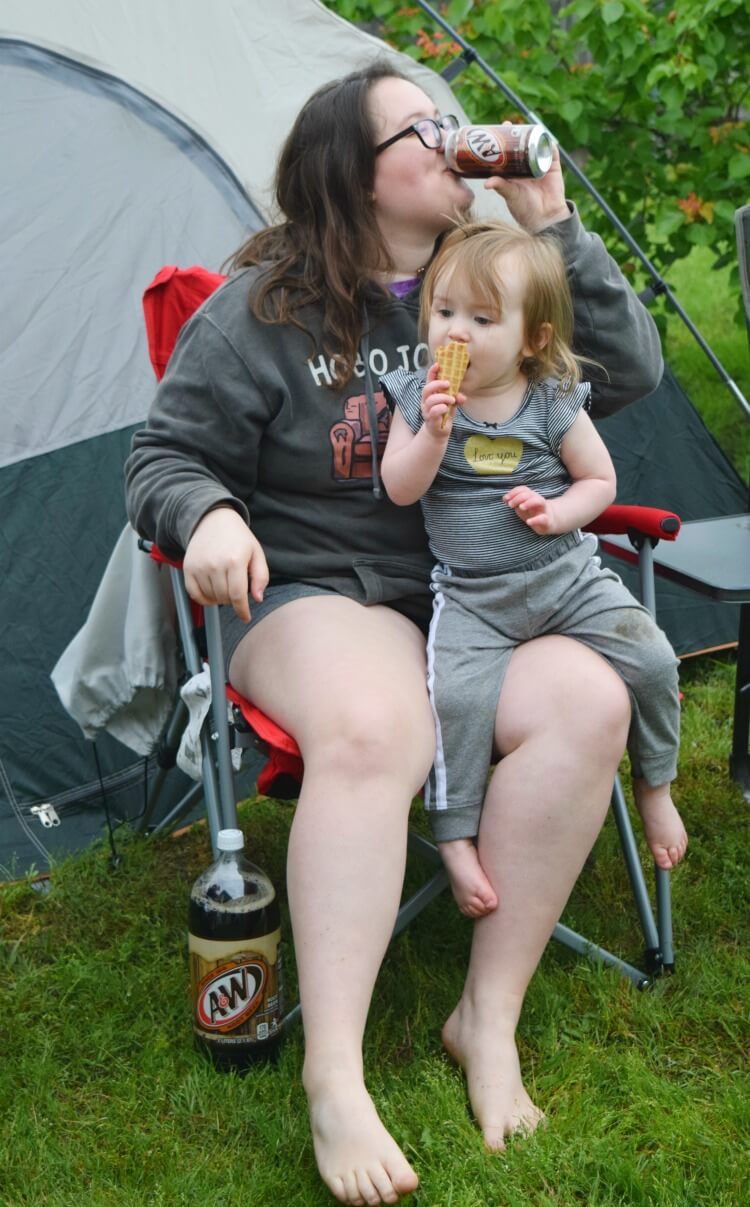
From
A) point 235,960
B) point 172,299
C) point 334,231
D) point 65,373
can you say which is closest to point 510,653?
point 235,960

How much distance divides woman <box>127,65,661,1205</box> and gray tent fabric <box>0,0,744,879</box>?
0.69 metres

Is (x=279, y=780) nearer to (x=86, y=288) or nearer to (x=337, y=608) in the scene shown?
(x=337, y=608)

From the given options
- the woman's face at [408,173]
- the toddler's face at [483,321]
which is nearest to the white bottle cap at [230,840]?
the toddler's face at [483,321]

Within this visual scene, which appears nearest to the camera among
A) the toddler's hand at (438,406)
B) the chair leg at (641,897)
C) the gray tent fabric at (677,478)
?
the toddler's hand at (438,406)

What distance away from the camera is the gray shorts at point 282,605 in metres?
2.03

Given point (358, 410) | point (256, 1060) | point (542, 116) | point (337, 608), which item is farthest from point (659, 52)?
point (256, 1060)

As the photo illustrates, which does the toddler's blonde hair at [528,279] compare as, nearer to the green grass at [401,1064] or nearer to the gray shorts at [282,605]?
the gray shorts at [282,605]

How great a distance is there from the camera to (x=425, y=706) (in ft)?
6.15

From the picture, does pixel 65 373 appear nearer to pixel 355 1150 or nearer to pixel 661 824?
pixel 661 824

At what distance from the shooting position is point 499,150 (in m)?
2.03

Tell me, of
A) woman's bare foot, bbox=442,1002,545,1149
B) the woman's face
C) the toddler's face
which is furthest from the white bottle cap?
the woman's face

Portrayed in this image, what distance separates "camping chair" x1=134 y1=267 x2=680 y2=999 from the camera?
192 cm

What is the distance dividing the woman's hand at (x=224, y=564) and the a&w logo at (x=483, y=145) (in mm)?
672

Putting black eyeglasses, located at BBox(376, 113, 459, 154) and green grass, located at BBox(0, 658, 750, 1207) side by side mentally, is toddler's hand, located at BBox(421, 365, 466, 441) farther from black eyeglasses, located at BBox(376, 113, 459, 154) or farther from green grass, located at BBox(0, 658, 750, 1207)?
green grass, located at BBox(0, 658, 750, 1207)
